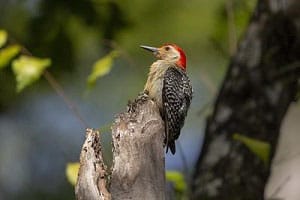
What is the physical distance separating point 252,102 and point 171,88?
465mm

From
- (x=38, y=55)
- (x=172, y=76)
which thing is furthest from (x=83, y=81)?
(x=172, y=76)

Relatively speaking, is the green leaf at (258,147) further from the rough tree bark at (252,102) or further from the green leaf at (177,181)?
the green leaf at (177,181)

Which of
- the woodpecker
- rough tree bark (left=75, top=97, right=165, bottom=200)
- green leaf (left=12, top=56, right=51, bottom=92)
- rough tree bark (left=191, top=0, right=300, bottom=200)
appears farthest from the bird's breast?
rough tree bark (left=75, top=97, right=165, bottom=200)

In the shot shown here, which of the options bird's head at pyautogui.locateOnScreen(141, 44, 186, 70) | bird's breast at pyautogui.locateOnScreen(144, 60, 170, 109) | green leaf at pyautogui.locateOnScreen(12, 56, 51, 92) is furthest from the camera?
bird's head at pyautogui.locateOnScreen(141, 44, 186, 70)

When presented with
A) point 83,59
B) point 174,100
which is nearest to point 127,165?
point 174,100

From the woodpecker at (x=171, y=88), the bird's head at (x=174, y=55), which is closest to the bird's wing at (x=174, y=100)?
the woodpecker at (x=171, y=88)

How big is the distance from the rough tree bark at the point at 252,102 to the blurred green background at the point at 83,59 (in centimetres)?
34

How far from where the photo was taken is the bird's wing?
19.1ft

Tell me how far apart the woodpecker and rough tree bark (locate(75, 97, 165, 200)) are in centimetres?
77

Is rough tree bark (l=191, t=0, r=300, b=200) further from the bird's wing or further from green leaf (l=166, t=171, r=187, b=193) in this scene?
the bird's wing

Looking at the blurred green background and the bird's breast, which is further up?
the bird's breast

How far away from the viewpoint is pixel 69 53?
8.76 m

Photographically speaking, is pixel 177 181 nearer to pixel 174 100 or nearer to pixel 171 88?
pixel 174 100

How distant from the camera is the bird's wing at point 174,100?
19.1 ft
